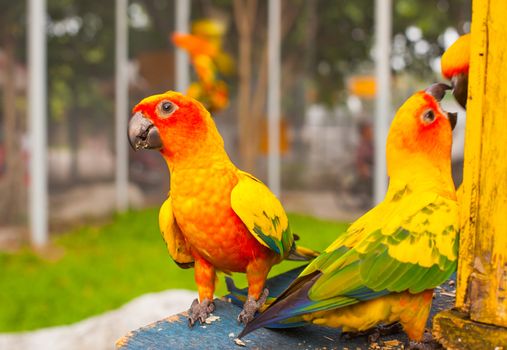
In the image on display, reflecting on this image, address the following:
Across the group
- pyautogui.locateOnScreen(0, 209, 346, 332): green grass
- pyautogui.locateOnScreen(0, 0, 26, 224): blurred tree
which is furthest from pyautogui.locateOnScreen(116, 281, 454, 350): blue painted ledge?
pyautogui.locateOnScreen(0, 0, 26, 224): blurred tree

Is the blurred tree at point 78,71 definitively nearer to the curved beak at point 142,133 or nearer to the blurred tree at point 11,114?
the blurred tree at point 11,114

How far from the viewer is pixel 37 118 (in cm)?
458

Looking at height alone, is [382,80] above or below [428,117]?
below

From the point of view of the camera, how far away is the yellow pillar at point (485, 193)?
0.80 metres

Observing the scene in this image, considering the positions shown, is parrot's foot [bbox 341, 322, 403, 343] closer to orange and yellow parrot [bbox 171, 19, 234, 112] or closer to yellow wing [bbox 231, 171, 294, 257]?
yellow wing [bbox 231, 171, 294, 257]

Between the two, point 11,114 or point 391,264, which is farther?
point 11,114

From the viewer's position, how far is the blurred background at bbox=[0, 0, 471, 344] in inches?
176

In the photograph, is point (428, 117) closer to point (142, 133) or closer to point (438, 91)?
point (438, 91)

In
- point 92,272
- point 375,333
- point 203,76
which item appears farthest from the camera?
point 92,272

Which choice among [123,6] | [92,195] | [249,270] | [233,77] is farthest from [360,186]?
[249,270]

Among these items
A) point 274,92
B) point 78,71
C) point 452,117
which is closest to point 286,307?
point 452,117

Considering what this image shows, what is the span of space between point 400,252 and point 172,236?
41 cm

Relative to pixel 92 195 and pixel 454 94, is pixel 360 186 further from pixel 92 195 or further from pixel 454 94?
pixel 454 94

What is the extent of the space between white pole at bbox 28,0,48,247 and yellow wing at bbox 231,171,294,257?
3.87 metres
